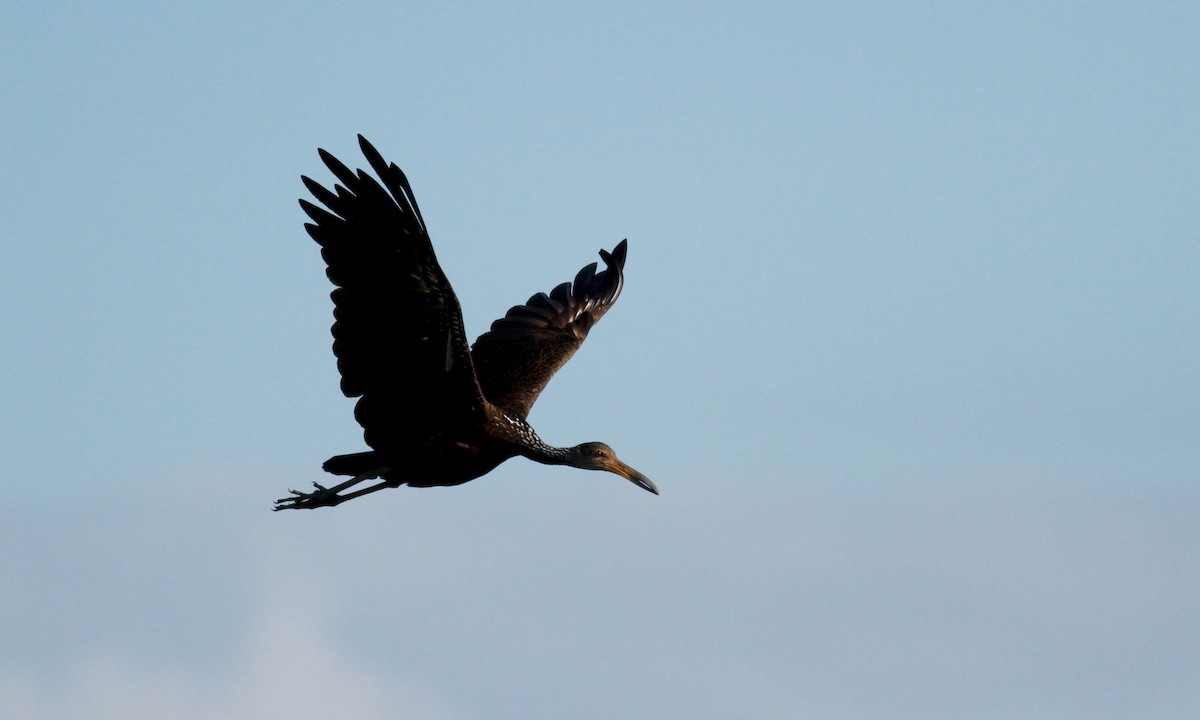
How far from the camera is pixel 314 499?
18062 mm

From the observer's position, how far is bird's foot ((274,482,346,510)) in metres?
18.0

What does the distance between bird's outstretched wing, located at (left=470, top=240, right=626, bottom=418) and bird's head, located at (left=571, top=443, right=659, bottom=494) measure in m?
0.89

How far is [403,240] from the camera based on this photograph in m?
16.1

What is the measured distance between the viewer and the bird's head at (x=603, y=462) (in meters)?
18.5

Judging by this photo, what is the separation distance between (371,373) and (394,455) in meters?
0.89

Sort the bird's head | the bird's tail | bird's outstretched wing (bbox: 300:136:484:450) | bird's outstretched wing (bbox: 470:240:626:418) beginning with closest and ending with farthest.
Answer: bird's outstretched wing (bbox: 300:136:484:450), the bird's tail, the bird's head, bird's outstretched wing (bbox: 470:240:626:418)

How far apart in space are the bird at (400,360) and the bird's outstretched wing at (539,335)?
0.56 m

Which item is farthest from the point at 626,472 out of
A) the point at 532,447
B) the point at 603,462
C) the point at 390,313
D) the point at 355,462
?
the point at 390,313

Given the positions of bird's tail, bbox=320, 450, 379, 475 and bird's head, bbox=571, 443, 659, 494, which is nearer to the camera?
bird's tail, bbox=320, 450, 379, 475

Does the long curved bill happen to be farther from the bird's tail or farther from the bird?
the bird's tail

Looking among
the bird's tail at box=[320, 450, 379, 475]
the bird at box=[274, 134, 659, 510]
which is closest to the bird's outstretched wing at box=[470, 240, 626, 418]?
the bird at box=[274, 134, 659, 510]

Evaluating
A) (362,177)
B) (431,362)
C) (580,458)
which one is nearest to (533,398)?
(580,458)

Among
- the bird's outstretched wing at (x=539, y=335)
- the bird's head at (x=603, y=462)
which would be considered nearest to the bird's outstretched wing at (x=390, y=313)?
the bird's head at (x=603, y=462)

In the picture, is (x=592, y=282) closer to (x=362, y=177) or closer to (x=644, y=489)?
(x=644, y=489)
